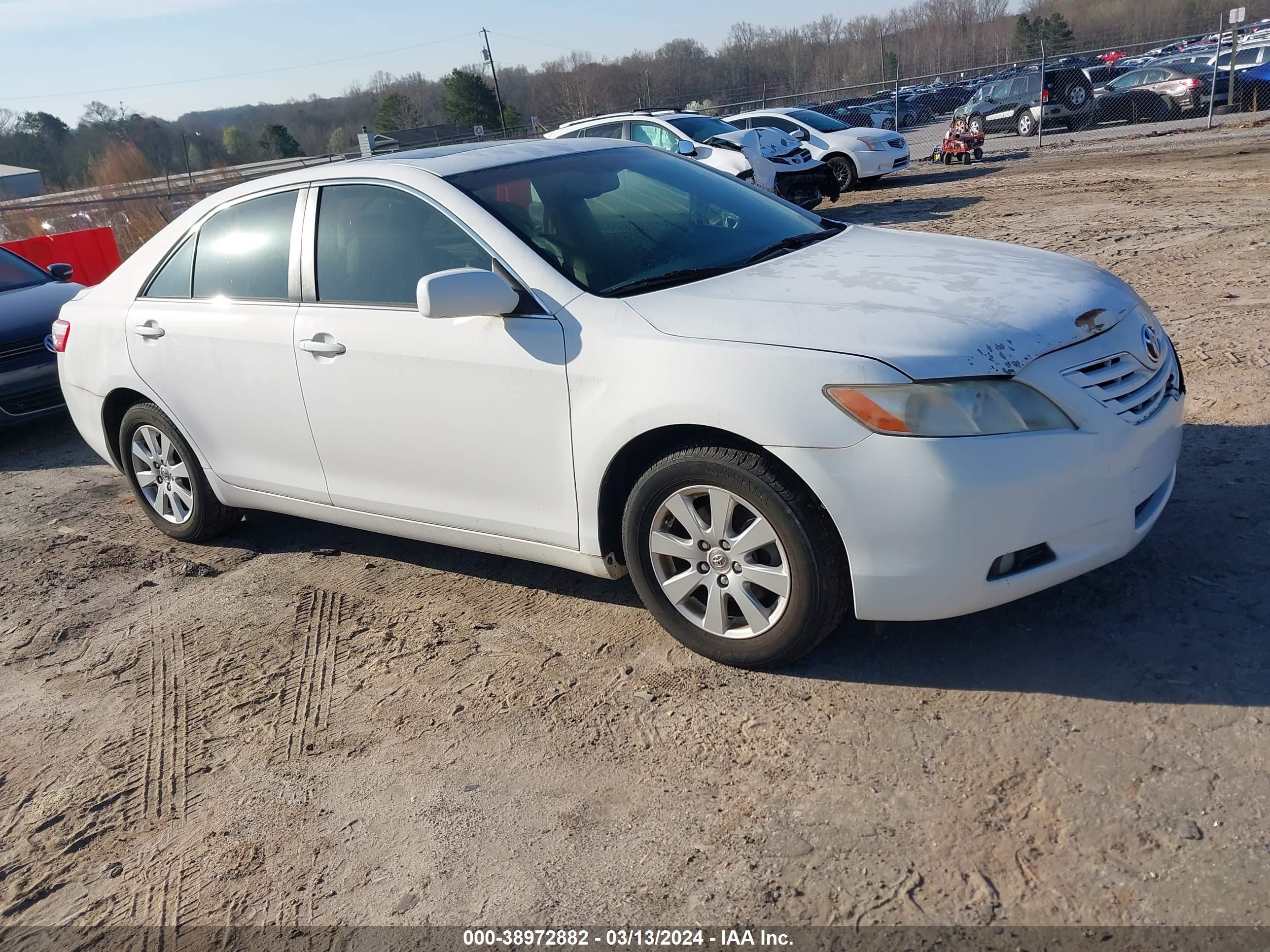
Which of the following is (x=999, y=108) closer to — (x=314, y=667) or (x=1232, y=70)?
(x=1232, y=70)

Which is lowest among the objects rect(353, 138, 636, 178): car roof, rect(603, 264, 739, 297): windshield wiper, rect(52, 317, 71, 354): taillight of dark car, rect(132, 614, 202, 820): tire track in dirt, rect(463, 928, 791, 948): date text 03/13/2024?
rect(132, 614, 202, 820): tire track in dirt

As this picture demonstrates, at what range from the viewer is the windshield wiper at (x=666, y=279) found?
3.54 metres

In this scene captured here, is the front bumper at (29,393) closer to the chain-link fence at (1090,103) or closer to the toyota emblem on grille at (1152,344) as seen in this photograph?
the toyota emblem on grille at (1152,344)

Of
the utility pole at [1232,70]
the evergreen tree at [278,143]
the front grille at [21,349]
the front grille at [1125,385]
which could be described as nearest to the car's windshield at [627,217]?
the front grille at [1125,385]

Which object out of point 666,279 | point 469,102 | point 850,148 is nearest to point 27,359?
point 666,279

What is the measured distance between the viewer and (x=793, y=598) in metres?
3.16

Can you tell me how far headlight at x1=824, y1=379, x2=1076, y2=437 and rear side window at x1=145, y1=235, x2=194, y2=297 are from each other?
131 inches

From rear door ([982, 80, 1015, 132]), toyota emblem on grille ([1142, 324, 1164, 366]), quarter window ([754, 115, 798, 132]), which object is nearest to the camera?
toyota emblem on grille ([1142, 324, 1164, 366])

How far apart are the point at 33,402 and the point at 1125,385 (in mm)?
7594

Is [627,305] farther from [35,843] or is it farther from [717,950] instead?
[35,843]

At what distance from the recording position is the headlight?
113 inches

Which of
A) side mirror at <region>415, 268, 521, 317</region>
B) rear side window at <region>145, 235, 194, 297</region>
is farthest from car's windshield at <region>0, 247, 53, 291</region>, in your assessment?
side mirror at <region>415, 268, 521, 317</region>

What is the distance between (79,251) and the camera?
45.0ft

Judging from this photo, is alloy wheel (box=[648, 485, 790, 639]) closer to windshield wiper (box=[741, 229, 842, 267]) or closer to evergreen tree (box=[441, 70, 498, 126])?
windshield wiper (box=[741, 229, 842, 267])
